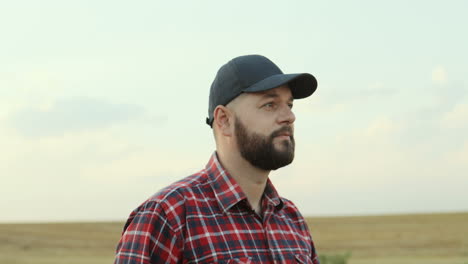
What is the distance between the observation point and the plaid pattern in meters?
3.05

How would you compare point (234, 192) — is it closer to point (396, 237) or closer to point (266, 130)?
point (266, 130)

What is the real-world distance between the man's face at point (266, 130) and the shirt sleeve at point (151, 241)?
1.70ft

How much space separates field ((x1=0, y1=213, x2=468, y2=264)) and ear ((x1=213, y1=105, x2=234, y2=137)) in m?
15.6

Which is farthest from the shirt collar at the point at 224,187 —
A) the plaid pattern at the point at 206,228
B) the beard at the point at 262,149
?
the beard at the point at 262,149

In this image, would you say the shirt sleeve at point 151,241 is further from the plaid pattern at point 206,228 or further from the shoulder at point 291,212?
the shoulder at point 291,212

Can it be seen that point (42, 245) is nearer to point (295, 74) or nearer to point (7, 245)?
point (7, 245)

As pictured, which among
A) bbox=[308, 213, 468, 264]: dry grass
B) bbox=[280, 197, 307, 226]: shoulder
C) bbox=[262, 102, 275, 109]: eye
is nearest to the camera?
bbox=[262, 102, 275, 109]: eye

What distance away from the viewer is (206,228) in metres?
3.16

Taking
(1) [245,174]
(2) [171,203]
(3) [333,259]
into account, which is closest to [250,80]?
(1) [245,174]

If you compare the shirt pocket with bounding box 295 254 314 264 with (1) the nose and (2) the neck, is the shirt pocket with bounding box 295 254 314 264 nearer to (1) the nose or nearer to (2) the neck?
(2) the neck

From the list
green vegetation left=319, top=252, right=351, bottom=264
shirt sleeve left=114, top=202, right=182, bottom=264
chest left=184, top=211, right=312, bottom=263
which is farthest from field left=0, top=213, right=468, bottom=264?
shirt sleeve left=114, top=202, right=182, bottom=264

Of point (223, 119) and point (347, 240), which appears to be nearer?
point (223, 119)

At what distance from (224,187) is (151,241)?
0.49m

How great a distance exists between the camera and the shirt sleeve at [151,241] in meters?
3.02
